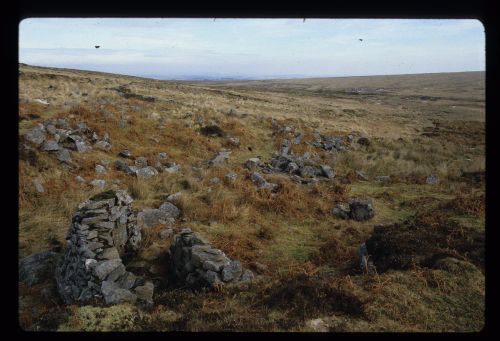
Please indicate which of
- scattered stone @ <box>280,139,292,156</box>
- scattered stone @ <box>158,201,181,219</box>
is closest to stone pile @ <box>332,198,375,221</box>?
scattered stone @ <box>158,201,181,219</box>

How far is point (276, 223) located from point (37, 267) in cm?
581

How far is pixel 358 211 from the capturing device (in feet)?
34.4

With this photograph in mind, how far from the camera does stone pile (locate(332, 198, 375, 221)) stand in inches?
411

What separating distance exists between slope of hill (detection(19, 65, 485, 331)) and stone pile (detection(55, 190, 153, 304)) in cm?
25

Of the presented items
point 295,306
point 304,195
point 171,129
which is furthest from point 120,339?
point 171,129

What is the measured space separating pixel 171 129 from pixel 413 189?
41.0 feet

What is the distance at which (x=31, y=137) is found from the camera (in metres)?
12.8

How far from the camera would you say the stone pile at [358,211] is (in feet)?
34.2

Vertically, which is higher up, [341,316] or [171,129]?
[171,129]

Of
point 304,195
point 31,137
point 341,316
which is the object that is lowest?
point 341,316

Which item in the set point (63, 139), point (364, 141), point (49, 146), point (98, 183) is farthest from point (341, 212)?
point (364, 141)
